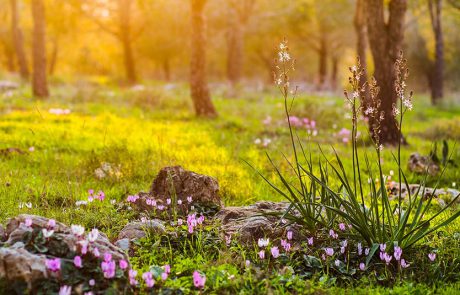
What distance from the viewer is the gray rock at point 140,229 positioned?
4645 mm

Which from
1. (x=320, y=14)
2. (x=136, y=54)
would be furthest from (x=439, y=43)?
(x=136, y=54)

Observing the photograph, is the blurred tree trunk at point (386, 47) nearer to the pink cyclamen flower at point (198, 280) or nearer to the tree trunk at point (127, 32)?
the pink cyclamen flower at point (198, 280)

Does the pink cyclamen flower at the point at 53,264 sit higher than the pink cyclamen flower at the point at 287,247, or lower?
higher

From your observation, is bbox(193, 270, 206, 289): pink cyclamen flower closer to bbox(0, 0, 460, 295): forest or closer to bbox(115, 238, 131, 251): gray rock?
bbox(0, 0, 460, 295): forest

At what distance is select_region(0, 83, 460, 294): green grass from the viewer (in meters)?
5.76

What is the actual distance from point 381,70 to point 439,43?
1597cm

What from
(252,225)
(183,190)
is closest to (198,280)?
(252,225)

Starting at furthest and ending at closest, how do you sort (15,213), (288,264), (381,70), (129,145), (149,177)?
(381,70) → (129,145) → (149,177) → (15,213) → (288,264)

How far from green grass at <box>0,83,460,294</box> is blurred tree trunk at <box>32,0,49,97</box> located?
24.9 inches

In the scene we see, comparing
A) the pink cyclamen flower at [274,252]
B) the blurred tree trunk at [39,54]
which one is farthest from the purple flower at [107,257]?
the blurred tree trunk at [39,54]

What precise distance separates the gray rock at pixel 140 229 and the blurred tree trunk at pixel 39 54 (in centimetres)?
1331

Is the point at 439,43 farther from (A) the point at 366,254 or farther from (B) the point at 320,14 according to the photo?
(A) the point at 366,254

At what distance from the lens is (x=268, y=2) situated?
3778cm

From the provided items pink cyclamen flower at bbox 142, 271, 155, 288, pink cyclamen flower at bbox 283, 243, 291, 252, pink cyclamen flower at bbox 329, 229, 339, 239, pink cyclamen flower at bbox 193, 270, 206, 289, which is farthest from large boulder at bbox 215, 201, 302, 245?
pink cyclamen flower at bbox 142, 271, 155, 288
